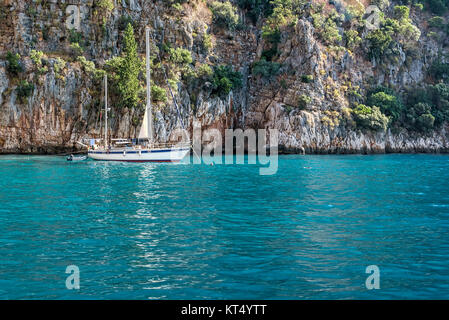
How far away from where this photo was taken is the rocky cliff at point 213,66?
69.8 meters

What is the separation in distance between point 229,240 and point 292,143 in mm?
60827

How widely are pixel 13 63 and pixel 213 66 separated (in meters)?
31.2

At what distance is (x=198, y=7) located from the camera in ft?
277

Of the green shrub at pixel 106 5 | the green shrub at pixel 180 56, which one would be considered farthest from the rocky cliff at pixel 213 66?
the green shrub at pixel 180 56

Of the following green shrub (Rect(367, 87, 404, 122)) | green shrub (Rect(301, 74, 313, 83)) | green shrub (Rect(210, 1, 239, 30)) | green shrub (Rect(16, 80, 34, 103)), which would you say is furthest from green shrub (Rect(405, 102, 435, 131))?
green shrub (Rect(16, 80, 34, 103))

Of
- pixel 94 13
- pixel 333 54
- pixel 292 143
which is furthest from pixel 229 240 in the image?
pixel 333 54

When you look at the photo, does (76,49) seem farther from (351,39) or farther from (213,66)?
(351,39)

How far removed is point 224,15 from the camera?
84.4 metres

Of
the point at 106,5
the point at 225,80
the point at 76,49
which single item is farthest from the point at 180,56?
the point at 76,49

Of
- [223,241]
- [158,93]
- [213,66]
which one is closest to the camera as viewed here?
[223,241]

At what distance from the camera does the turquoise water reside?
476 inches

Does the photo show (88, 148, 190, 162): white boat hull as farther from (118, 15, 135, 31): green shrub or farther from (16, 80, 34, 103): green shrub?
(118, 15, 135, 31): green shrub

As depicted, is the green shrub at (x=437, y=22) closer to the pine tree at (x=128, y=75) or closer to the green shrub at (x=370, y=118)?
the green shrub at (x=370, y=118)
